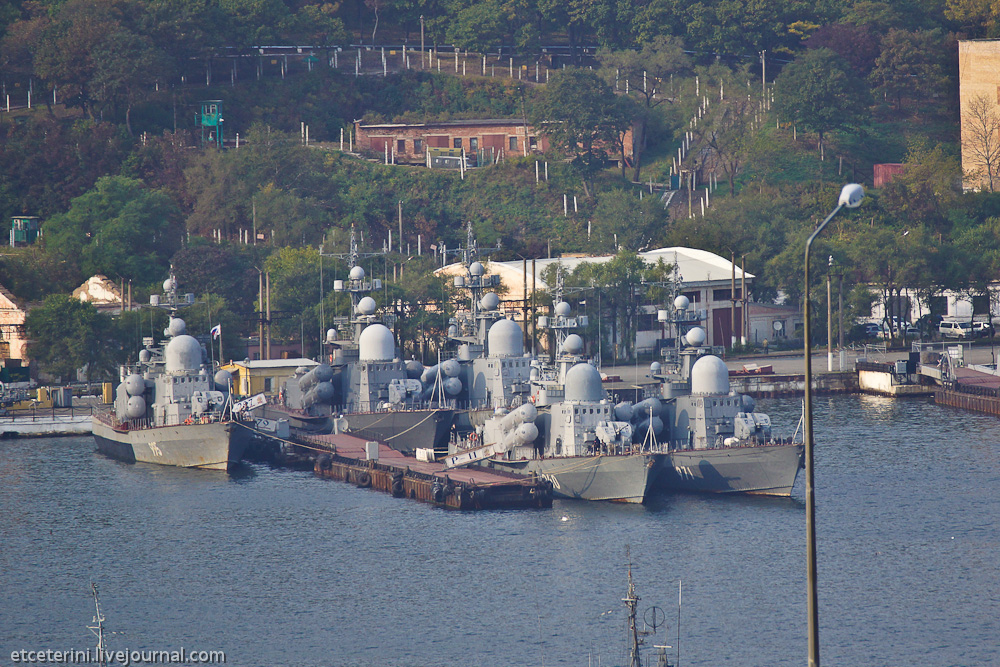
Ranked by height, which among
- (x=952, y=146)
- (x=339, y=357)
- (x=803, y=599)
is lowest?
(x=803, y=599)

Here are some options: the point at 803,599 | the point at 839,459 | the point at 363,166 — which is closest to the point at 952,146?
the point at 363,166

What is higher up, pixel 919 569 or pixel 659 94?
pixel 659 94

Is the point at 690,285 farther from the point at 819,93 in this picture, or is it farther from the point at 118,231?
the point at 118,231

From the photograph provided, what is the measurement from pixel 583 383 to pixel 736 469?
694 cm

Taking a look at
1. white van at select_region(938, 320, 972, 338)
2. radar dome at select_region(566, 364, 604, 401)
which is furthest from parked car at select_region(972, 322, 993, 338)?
radar dome at select_region(566, 364, 604, 401)

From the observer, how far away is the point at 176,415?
73750 mm

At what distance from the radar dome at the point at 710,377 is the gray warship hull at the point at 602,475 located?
142 inches

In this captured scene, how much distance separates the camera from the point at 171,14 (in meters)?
133

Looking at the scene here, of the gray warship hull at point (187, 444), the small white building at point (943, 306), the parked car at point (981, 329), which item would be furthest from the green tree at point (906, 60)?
the gray warship hull at point (187, 444)

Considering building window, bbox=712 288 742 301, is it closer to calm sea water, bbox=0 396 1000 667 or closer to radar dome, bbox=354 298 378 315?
radar dome, bbox=354 298 378 315

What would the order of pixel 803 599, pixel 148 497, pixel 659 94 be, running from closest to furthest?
pixel 803 599 → pixel 148 497 → pixel 659 94

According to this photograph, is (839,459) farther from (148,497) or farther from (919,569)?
(148,497)

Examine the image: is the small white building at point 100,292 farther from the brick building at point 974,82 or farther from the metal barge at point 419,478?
the brick building at point 974,82

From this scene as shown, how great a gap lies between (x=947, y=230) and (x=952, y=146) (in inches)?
640
